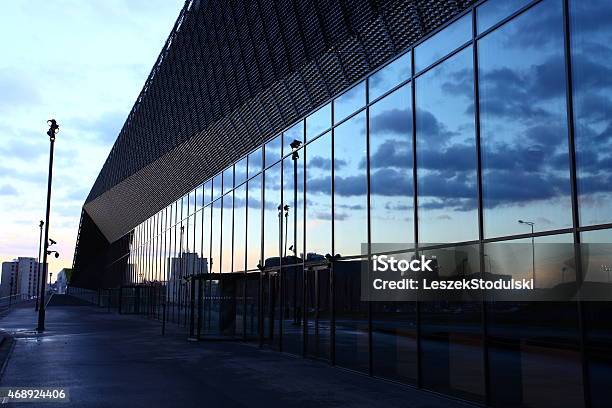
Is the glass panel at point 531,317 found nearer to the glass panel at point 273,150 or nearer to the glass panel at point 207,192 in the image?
the glass panel at point 273,150

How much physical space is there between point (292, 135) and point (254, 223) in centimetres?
492

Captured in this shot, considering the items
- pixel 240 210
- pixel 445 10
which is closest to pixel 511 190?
pixel 445 10

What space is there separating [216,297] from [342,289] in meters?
11.3

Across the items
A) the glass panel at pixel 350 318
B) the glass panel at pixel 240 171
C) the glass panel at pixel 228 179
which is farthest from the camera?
the glass panel at pixel 228 179

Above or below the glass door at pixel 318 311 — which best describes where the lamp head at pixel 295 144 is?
above

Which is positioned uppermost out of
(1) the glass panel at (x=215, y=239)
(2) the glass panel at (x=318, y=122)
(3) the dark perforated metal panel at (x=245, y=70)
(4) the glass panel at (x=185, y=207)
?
(3) the dark perforated metal panel at (x=245, y=70)

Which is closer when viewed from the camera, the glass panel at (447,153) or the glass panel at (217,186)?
the glass panel at (447,153)

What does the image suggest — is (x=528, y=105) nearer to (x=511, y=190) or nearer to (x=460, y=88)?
(x=511, y=190)

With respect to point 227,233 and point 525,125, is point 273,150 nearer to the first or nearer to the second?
point 227,233

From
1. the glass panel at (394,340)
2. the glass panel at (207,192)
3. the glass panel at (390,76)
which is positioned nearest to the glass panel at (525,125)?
the glass panel at (390,76)

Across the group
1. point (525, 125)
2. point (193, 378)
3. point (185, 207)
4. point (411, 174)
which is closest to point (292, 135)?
point (411, 174)

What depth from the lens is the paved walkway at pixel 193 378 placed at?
12109 millimetres

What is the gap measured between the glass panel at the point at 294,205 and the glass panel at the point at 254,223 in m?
2.82

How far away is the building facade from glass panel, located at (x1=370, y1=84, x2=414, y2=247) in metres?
0.05
